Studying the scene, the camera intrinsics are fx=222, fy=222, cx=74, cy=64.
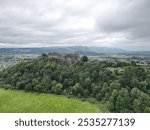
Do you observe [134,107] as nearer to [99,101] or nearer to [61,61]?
[99,101]

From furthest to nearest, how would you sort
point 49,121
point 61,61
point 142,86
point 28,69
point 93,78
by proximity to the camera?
point 61,61
point 28,69
point 93,78
point 142,86
point 49,121

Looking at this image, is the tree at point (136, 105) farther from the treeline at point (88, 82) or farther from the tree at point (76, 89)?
the tree at point (76, 89)

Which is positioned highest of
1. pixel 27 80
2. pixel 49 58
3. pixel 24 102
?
pixel 49 58

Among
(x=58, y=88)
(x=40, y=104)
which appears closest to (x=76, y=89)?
(x=58, y=88)

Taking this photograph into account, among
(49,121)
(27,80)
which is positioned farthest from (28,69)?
(49,121)

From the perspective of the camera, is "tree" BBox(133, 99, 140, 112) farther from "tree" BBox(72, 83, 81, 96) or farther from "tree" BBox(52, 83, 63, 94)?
"tree" BBox(52, 83, 63, 94)

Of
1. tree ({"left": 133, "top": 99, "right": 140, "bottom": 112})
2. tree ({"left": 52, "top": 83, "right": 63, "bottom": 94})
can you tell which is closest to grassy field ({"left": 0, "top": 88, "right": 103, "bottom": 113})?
tree ({"left": 52, "top": 83, "right": 63, "bottom": 94})
